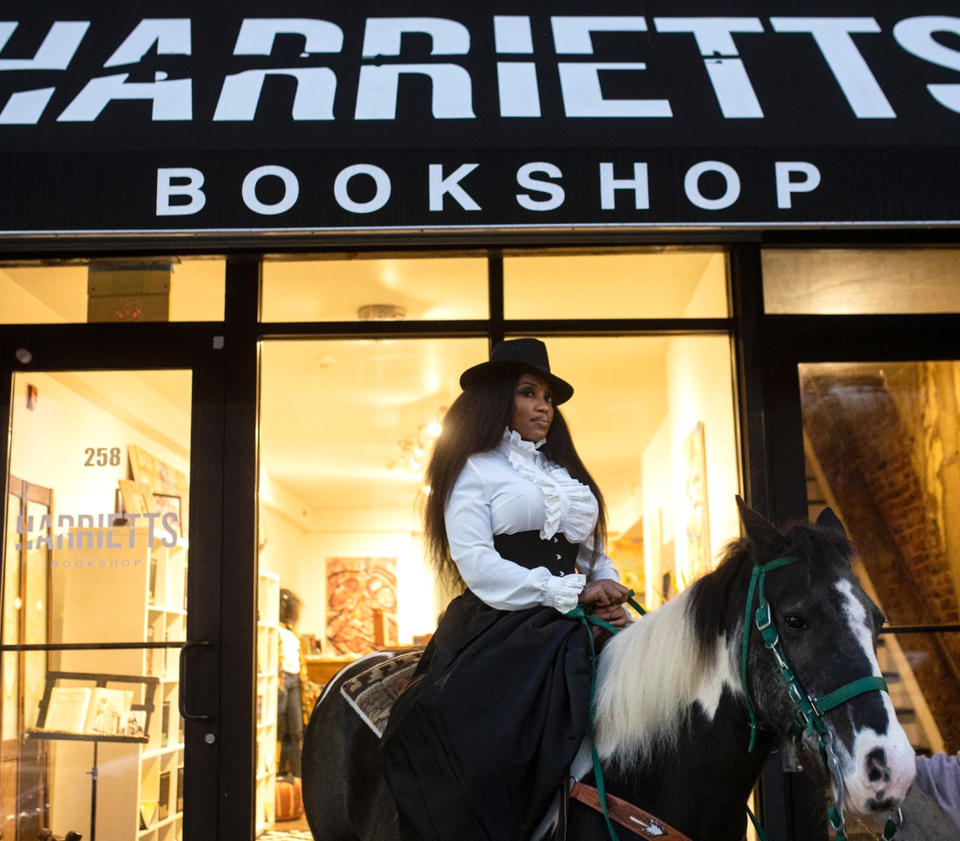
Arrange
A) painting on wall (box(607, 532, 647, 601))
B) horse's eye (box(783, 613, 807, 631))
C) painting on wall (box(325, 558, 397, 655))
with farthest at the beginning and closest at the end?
painting on wall (box(325, 558, 397, 655)), painting on wall (box(607, 532, 647, 601)), horse's eye (box(783, 613, 807, 631))

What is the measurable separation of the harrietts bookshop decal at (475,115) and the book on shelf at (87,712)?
2.08m

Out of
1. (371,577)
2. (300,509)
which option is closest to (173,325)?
(300,509)

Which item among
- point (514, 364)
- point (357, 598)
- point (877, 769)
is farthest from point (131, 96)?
point (357, 598)

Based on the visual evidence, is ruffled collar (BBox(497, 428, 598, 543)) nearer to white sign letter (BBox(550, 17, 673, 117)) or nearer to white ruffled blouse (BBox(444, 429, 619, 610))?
white ruffled blouse (BBox(444, 429, 619, 610))

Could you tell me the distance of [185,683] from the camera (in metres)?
→ 5.01

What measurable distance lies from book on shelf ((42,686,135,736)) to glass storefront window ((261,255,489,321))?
1.92 metres

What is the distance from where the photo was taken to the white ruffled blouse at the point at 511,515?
3.29 metres

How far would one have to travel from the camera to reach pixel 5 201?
4.44m

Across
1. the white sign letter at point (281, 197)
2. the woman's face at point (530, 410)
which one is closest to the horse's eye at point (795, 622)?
the woman's face at point (530, 410)

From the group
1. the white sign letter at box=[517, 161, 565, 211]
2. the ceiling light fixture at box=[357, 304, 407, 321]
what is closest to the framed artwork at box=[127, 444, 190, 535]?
the ceiling light fixture at box=[357, 304, 407, 321]

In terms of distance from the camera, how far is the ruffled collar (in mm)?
3525

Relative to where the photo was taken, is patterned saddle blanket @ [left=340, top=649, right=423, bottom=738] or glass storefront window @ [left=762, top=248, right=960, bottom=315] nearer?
patterned saddle blanket @ [left=340, top=649, right=423, bottom=738]

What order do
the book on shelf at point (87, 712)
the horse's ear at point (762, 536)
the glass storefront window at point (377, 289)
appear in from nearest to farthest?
the horse's ear at point (762, 536) < the book on shelf at point (87, 712) < the glass storefront window at point (377, 289)

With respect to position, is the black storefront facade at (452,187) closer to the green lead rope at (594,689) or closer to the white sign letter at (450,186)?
the white sign letter at (450,186)
